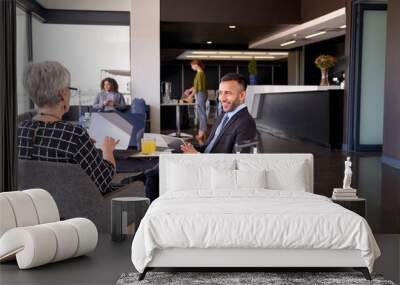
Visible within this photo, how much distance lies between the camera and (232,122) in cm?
451

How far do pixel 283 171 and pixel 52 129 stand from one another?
1.71 meters

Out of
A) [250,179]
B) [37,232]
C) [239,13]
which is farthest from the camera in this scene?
[239,13]

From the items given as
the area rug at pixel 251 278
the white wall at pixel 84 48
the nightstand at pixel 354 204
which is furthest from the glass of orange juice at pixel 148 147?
the white wall at pixel 84 48

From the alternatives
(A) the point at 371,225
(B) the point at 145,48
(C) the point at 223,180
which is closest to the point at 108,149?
(C) the point at 223,180

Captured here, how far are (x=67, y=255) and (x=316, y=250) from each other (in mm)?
1523

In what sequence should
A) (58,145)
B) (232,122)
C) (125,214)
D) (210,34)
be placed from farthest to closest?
(210,34) → (232,122) → (125,214) → (58,145)

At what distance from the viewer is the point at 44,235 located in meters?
3.44

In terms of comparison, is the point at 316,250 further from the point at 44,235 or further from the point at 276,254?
the point at 44,235

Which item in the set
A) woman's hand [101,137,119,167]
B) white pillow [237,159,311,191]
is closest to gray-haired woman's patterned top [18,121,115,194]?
woman's hand [101,137,119,167]

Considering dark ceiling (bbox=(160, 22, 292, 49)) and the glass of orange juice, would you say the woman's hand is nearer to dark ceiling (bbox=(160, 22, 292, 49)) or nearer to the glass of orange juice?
the glass of orange juice

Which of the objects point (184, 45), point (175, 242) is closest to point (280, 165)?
point (175, 242)

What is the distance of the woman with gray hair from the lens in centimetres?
368

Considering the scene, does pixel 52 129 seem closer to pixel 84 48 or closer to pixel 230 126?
pixel 230 126

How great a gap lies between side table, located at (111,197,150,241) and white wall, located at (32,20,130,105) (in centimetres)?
994
